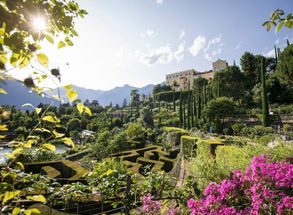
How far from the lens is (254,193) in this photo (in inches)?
87.1

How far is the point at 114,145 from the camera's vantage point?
17.2 metres

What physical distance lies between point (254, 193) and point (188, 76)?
78.5 metres

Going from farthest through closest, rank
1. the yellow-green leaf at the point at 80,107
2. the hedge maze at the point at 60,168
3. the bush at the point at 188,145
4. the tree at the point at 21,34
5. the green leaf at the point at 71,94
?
the bush at the point at 188,145 → the hedge maze at the point at 60,168 → the yellow-green leaf at the point at 80,107 → the green leaf at the point at 71,94 → the tree at the point at 21,34

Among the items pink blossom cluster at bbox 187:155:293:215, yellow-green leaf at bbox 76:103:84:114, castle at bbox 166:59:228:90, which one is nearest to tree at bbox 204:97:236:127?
pink blossom cluster at bbox 187:155:293:215

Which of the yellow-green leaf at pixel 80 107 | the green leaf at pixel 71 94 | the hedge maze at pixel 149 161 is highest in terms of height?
the green leaf at pixel 71 94

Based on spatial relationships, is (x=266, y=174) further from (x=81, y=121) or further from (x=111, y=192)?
(x=81, y=121)

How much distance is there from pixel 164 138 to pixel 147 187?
21904mm

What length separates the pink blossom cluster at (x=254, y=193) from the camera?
2068mm

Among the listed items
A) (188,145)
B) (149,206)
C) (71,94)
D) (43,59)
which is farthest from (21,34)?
(188,145)

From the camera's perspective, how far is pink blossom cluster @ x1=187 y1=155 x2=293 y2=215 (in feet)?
6.79

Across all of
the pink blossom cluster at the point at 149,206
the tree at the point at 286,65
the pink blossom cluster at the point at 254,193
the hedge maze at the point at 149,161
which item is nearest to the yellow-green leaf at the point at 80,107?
the pink blossom cluster at the point at 254,193

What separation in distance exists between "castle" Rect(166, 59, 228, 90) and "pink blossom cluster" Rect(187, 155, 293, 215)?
6565cm

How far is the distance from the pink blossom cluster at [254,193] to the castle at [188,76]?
215 ft

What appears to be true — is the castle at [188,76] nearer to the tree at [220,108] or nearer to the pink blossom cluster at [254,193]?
the tree at [220,108]
